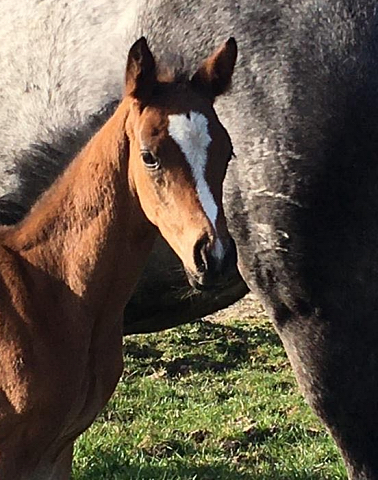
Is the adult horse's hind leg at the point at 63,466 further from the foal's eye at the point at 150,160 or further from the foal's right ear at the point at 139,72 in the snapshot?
the foal's right ear at the point at 139,72

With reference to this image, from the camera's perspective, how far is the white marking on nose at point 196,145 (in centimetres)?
271

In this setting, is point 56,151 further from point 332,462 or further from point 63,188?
point 332,462

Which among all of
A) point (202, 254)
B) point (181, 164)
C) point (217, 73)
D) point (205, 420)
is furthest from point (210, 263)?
point (205, 420)

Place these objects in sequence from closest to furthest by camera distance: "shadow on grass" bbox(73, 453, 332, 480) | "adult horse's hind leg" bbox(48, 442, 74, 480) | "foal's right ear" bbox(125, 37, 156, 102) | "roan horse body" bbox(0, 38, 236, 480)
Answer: "roan horse body" bbox(0, 38, 236, 480)
"foal's right ear" bbox(125, 37, 156, 102)
"adult horse's hind leg" bbox(48, 442, 74, 480)
"shadow on grass" bbox(73, 453, 332, 480)

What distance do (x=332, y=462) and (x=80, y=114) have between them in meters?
1.70

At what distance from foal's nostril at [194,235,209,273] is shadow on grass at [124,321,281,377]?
3.46 m

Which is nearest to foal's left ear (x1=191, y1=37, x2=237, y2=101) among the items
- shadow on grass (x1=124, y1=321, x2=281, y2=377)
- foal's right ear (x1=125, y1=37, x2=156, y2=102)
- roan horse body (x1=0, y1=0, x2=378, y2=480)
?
foal's right ear (x1=125, y1=37, x2=156, y2=102)

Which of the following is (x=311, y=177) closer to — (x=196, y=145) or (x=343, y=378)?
(x=343, y=378)

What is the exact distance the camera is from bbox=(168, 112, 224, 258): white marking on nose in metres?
2.71

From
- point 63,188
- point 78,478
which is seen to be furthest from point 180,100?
point 78,478

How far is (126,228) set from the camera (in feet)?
9.86

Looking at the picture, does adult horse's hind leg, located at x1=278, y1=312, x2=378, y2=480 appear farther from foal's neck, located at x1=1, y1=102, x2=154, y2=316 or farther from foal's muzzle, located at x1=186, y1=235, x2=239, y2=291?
foal's muzzle, located at x1=186, y1=235, x2=239, y2=291

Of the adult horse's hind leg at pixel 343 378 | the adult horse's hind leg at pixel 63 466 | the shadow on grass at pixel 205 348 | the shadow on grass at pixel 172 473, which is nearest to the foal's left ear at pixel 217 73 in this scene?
the adult horse's hind leg at pixel 343 378

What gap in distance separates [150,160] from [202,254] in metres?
0.29
